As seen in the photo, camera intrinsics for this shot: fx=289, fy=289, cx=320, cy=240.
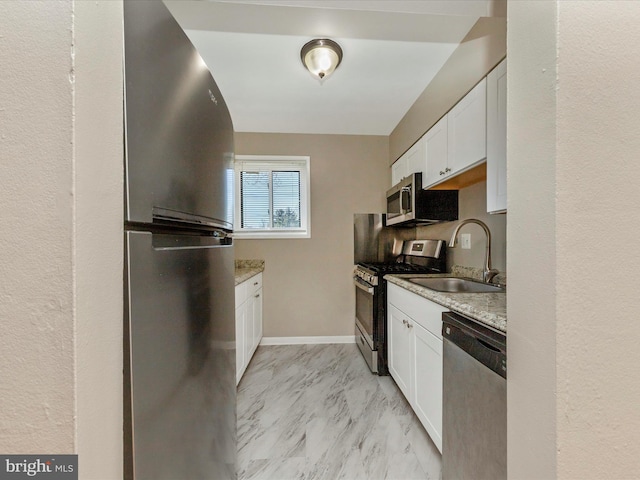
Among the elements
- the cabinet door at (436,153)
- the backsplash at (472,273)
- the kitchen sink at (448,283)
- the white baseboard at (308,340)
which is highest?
the cabinet door at (436,153)

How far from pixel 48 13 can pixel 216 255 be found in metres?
0.69

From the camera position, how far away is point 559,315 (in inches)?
24.1

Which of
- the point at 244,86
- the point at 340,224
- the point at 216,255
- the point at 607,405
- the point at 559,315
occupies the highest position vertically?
the point at 244,86

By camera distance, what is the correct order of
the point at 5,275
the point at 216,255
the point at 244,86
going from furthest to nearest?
the point at 244,86 < the point at 216,255 < the point at 5,275

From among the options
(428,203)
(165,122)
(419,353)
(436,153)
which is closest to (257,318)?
(419,353)

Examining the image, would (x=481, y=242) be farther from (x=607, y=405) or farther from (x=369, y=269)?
(x=607, y=405)

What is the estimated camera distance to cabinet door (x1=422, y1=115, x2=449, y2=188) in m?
2.00

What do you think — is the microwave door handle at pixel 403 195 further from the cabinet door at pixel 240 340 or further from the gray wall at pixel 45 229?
the gray wall at pixel 45 229

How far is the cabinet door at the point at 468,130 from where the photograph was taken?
5.11ft

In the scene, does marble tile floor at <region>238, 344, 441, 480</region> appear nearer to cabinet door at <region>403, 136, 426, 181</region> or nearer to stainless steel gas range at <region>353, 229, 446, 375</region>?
stainless steel gas range at <region>353, 229, 446, 375</region>

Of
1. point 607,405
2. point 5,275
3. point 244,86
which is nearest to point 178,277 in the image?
point 5,275

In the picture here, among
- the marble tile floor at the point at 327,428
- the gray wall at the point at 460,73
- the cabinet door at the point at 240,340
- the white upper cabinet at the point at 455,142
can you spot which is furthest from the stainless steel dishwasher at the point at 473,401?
the cabinet door at the point at 240,340

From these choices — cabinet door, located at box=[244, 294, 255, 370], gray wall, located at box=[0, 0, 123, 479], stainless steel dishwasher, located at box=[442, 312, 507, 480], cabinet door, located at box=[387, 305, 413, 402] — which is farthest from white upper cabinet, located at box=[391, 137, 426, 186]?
gray wall, located at box=[0, 0, 123, 479]

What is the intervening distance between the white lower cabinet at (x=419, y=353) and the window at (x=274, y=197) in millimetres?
1568
